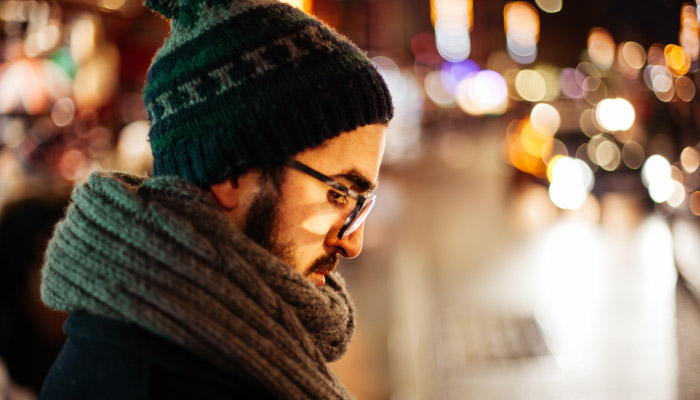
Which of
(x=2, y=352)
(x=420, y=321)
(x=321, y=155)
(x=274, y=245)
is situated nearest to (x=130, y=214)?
(x=274, y=245)

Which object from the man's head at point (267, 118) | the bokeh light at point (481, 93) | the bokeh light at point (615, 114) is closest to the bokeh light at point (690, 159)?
the bokeh light at point (615, 114)

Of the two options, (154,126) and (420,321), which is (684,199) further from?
(154,126)

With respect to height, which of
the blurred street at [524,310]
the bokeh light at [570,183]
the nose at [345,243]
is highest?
the nose at [345,243]

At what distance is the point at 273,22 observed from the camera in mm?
1890

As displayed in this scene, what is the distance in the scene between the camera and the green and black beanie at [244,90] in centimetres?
179

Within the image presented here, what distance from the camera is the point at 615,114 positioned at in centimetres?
2162

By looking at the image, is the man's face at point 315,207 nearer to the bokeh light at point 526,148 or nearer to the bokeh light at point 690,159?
the bokeh light at point 690,159

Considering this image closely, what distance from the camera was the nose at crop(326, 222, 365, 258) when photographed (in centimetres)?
199

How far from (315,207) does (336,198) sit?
85mm

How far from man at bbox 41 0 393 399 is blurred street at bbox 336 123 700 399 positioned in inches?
145

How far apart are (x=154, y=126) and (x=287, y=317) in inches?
33.3

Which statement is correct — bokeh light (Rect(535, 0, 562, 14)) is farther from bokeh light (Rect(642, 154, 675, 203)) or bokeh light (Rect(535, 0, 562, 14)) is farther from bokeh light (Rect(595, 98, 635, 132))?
bokeh light (Rect(642, 154, 675, 203))

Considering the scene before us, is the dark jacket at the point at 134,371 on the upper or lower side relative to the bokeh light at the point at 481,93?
lower

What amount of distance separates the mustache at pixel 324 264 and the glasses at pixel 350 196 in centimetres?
10
